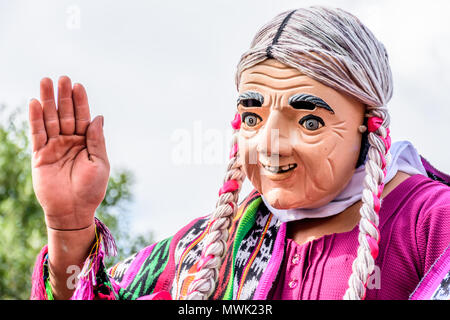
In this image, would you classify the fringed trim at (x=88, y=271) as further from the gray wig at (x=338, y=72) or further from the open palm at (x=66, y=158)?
the gray wig at (x=338, y=72)

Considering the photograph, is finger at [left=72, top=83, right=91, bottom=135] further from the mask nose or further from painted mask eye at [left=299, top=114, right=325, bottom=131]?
painted mask eye at [left=299, top=114, right=325, bottom=131]

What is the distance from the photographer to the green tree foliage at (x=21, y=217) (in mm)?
5996

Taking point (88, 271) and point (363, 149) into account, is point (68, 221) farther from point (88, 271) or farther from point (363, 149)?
point (363, 149)

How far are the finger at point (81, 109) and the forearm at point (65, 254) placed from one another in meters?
0.34

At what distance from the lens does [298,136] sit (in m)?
2.43

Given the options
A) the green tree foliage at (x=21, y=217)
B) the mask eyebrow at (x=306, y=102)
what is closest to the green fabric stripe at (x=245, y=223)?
the mask eyebrow at (x=306, y=102)

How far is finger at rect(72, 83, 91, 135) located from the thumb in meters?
0.02

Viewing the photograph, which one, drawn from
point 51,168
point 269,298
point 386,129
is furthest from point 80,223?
point 386,129

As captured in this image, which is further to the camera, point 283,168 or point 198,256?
point 198,256

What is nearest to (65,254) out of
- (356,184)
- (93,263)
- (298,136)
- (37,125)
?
(93,263)

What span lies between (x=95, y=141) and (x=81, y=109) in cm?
12

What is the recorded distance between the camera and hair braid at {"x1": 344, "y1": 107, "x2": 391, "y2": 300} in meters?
2.29

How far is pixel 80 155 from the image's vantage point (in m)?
2.59

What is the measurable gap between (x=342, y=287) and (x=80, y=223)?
0.91 meters
